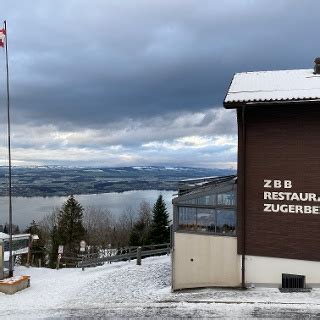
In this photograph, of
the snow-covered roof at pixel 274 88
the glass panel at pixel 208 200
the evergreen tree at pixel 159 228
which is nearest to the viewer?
the snow-covered roof at pixel 274 88

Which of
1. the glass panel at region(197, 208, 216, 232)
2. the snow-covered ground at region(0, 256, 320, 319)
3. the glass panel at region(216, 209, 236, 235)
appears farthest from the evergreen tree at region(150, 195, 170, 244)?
the glass panel at region(216, 209, 236, 235)

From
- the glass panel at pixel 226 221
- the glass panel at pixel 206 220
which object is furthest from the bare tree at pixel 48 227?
the glass panel at pixel 226 221

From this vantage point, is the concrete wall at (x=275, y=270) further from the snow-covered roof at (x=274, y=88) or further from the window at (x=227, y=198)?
the snow-covered roof at (x=274, y=88)

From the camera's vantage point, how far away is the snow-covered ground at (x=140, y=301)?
14383 millimetres

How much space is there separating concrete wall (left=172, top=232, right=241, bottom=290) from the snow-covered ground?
0.69m

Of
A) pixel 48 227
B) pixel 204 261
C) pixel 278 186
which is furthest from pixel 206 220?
pixel 48 227

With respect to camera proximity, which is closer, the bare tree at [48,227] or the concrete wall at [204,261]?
the concrete wall at [204,261]

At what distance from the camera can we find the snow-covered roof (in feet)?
54.6

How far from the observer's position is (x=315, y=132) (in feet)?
54.6

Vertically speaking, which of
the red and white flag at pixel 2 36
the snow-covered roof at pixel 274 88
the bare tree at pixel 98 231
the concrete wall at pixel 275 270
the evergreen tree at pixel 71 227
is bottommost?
the bare tree at pixel 98 231

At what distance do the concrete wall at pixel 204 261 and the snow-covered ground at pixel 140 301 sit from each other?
69cm

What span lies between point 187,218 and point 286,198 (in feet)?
14.1

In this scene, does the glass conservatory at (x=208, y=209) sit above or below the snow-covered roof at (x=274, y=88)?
below

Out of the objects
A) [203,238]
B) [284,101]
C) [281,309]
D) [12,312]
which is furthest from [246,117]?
[12,312]
